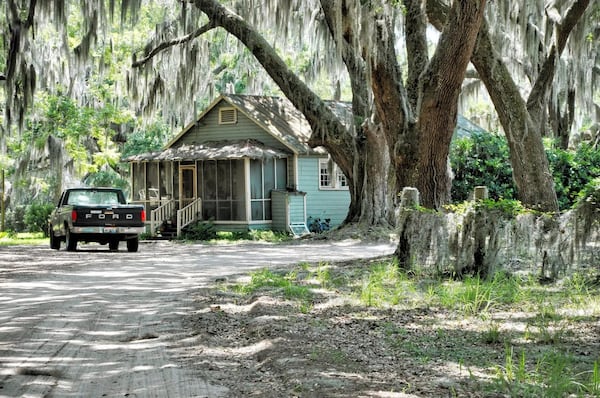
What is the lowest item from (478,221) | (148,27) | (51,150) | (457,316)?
(457,316)

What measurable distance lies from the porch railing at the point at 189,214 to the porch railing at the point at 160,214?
1105mm

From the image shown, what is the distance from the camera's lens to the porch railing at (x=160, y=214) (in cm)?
3503

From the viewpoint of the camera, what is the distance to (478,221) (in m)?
12.6

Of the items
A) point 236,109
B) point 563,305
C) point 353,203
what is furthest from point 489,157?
point 563,305

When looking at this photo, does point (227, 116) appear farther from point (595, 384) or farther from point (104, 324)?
point (595, 384)

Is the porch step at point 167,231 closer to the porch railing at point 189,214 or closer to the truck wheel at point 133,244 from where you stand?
the porch railing at point 189,214

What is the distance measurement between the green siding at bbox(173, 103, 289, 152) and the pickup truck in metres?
11.8

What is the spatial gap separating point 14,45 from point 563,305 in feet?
54.7

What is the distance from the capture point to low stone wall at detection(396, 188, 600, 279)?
448 inches

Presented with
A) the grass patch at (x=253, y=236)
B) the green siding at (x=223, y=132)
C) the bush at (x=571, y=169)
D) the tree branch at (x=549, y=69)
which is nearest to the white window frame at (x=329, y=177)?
the green siding at (x=223, y=132)

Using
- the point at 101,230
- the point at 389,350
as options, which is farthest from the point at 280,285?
the point at 101,230

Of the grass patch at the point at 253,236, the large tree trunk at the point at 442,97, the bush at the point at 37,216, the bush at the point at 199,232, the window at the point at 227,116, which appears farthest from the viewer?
the bush at the point at 37,216

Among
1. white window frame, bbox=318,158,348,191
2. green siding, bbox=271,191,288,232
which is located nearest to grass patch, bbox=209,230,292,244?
green siding, bbox=271,191,288,232

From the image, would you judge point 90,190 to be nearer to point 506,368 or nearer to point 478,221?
point 478,221
